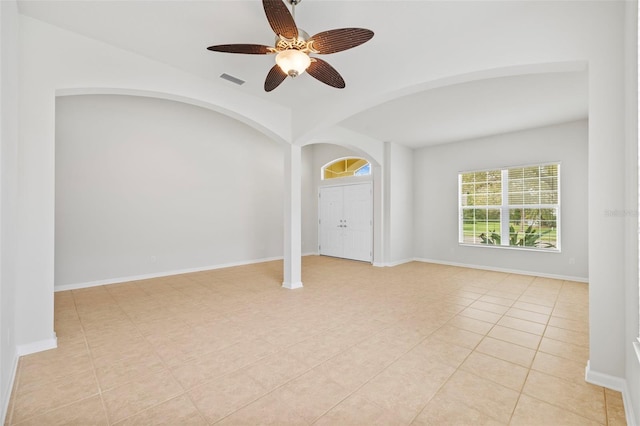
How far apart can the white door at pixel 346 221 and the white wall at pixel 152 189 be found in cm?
184

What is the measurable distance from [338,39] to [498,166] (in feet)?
18.1

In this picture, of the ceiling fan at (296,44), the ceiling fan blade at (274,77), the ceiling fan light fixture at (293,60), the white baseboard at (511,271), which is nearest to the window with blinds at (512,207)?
the white baseboard at (511,271)

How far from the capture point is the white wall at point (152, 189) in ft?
15.4

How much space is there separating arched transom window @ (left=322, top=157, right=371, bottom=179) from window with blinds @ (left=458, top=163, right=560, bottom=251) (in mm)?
2292

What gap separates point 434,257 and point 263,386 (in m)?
6.14

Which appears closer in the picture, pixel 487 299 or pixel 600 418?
pixel 600 418

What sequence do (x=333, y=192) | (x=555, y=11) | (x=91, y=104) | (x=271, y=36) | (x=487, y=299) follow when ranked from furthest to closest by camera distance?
(x=333, y=192) < (x=91, y=104) < (x=487, y=299) < (x=271, y=36) < (x=555, y=11)

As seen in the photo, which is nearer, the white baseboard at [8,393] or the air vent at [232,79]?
the white baseboard at [8,393]

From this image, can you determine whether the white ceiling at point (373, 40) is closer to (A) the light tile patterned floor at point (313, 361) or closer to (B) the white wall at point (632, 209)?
(B) the white wall at point (632, 209)

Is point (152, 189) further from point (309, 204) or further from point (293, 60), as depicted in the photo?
point (293, 60)

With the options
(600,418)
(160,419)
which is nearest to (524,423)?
(600,418)

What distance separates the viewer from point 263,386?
207 cm

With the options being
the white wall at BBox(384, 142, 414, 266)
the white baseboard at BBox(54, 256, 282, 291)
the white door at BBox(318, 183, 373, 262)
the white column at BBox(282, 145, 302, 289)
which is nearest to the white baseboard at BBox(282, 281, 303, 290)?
the white column at BBox(282, 145, 302, 289)

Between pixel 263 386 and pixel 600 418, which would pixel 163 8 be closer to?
pixel 263 386
